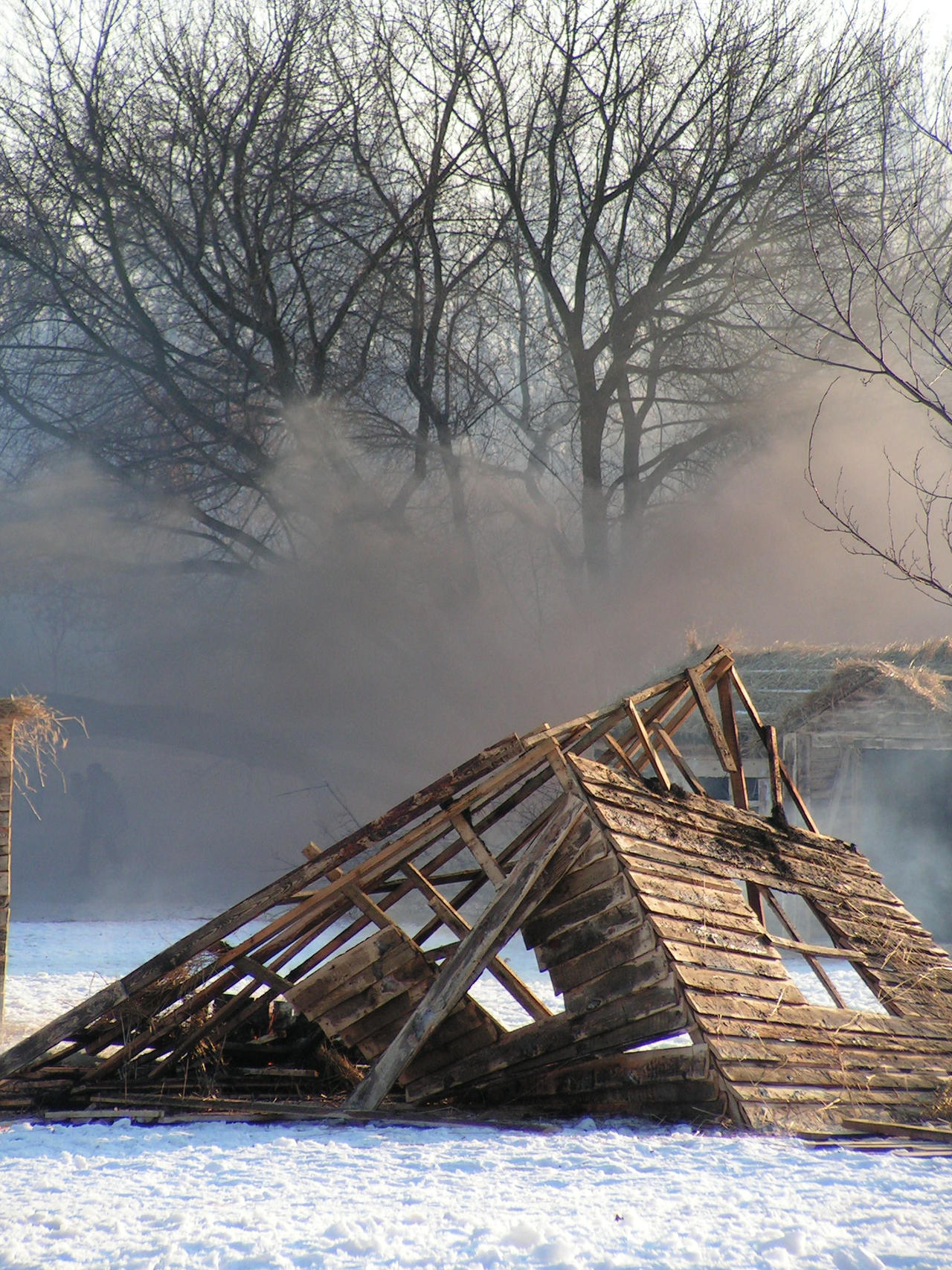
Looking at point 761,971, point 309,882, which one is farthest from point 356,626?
point 761,971

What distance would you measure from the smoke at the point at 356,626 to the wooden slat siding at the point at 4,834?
1711cm

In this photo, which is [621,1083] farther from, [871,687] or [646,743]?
[871,687]

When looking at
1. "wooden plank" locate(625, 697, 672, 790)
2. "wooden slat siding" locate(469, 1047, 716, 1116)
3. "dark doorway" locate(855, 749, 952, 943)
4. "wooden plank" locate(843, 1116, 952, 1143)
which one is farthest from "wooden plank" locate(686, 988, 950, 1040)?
"dark doorway" locate(855, 749, 952, 943)

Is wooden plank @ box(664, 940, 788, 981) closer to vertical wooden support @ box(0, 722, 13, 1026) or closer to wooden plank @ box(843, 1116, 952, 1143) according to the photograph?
wooden plank @ box(843, 1116, 952, 1143)

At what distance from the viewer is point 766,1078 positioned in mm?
5406

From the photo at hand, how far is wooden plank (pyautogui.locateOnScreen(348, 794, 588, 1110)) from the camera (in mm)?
5797

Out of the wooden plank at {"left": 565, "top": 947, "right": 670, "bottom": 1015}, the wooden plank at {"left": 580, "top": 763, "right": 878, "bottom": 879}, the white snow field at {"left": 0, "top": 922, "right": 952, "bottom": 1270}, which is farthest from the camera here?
the wooden plank at {"left": 580, "top": 763, "right": 878, "bottom": 879}

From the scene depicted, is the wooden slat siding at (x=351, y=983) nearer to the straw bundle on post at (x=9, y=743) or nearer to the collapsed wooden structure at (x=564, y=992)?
the collapsed wooden structure at (x=564, y=992)

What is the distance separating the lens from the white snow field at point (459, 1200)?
375 centimetres

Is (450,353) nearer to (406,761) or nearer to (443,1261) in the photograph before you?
(406,761)

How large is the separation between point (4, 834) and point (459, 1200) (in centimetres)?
571

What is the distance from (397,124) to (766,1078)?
25241mm

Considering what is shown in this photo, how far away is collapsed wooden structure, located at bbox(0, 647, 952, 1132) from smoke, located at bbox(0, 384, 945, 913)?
1897 centimetres

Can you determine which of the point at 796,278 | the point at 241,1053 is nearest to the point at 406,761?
the point at 796,278
